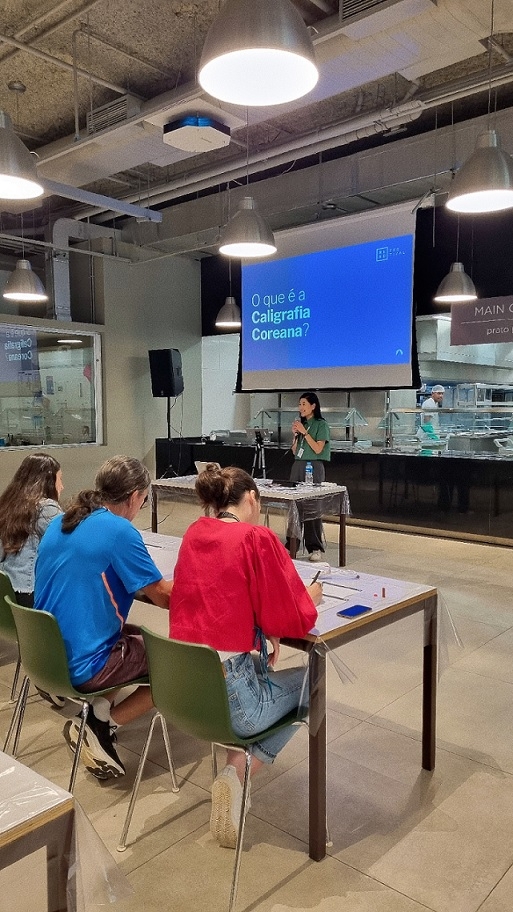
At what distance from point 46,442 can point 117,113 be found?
4.74 meters

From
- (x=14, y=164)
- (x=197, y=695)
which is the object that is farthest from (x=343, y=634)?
(x=14, y=164)

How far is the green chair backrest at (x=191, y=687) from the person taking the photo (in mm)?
1832

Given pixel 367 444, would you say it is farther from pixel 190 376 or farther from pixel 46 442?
pixel 46 442

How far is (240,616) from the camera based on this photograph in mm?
1997

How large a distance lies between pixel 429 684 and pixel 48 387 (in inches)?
299

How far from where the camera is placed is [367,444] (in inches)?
315

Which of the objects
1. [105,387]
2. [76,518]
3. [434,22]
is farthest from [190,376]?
[76,518]

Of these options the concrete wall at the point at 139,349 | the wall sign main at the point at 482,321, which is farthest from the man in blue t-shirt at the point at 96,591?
the concrete wall at the point at 139,349

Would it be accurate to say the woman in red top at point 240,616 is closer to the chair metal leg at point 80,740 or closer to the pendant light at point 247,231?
the chair metal leg at point 80,740

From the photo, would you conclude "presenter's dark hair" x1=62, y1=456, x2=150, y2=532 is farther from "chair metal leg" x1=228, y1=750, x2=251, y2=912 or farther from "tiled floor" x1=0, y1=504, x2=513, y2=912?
"chair metal leg" x1=228, y1=750, x2=251, y2=912

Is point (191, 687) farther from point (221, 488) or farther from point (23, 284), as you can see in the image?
point (23, 284)

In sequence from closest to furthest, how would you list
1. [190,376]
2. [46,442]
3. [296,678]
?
[296,678] < [46,442] < [190,376]

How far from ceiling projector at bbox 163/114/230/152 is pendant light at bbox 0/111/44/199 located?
2069 millimetres

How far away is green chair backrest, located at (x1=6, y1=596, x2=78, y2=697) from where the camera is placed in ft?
6.93
